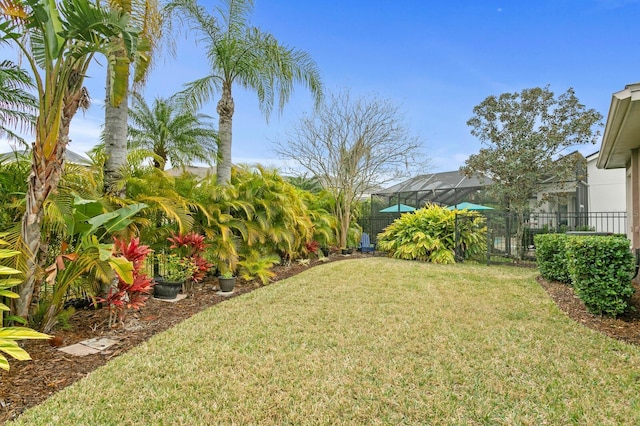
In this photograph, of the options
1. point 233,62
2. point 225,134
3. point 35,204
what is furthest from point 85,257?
point 233,62

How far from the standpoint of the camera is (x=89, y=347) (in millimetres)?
3326

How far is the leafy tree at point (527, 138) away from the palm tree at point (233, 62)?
290 inches

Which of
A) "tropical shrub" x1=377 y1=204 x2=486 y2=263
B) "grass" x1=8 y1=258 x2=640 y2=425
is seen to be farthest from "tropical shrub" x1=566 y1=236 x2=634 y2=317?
"tropical shrub" x1=377 y1=204 x2=486 y2=263

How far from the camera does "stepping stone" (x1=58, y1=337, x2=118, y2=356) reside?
10.5 feet

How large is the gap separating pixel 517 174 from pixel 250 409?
11043 mm

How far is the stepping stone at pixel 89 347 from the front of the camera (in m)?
3.21

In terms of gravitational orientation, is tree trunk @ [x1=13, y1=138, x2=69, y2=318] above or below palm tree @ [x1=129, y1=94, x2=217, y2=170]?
below

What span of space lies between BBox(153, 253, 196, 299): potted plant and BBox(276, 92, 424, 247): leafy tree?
7456 mm

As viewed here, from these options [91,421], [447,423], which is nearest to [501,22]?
[447,423]

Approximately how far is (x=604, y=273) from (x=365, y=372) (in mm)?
3476

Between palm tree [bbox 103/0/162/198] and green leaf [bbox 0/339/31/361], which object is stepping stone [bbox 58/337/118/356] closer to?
green leaf [bbox 0/339/31/361]

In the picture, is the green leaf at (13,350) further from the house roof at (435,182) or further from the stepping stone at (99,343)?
the house roof at (435,182)

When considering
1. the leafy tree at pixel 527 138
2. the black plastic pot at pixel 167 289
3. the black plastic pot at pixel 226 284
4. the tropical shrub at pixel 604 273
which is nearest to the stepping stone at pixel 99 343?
the black plastic pot at pixel 167 289

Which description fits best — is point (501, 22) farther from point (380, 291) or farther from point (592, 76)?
point (380, 291)
